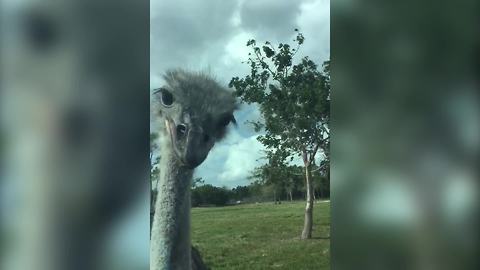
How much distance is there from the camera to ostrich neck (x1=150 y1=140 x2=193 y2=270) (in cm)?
251

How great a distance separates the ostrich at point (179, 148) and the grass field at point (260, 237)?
9cm

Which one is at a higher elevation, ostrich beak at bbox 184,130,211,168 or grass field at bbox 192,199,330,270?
ostrich beak at bbox 184,130,211,168

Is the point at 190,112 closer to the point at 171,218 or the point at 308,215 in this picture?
the point at 171,218

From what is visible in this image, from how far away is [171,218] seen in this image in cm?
255

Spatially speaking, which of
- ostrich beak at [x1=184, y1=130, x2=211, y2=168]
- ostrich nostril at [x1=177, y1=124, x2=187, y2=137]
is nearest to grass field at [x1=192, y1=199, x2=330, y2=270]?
ostrich beak at [x1=184, y1=130, x2=211, y2=168]
